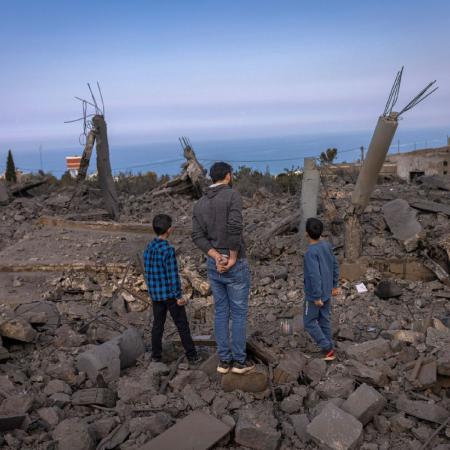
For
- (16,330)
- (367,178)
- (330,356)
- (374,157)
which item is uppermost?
(374,157)

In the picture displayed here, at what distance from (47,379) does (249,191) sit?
1186 centimetres

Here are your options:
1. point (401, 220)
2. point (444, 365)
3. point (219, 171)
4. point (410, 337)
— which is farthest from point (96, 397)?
point (401, 220)

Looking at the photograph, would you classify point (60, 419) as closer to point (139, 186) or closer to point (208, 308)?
point (208, 308)

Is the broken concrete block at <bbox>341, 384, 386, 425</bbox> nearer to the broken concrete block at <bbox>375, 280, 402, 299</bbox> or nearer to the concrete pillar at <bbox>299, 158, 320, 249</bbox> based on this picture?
the broken concrete block at <bbox>375, 280, 402, 299</bbox>

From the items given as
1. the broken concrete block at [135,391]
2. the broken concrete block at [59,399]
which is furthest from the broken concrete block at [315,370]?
the broken concrete block at [59,399]

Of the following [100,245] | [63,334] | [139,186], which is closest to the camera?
[63,334]

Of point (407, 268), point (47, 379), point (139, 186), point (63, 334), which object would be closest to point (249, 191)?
point (139, 186)

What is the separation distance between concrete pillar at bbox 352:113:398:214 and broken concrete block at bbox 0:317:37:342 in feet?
18.5

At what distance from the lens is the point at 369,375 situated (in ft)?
14.3

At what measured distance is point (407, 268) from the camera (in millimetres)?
8766

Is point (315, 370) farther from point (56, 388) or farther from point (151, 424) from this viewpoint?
point (56, 388)

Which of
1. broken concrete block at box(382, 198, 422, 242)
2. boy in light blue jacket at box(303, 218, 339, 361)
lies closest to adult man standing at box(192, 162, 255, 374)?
boy in light blue jacket at box(303, 218, 339, 361)

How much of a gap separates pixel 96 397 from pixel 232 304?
1.35m

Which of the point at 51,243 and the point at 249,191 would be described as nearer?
the point at 51,243
